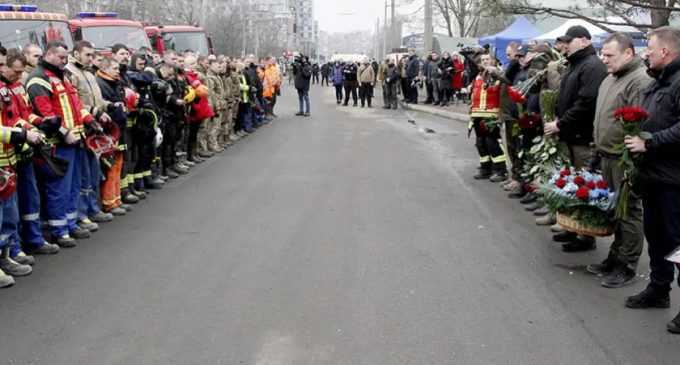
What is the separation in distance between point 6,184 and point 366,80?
23.6m

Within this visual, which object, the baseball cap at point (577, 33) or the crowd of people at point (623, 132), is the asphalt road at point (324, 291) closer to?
the crowd of people at point (623, 132)

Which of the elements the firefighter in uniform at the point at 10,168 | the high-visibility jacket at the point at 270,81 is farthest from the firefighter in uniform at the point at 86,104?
the high-visibility jacket at the point at 270,81

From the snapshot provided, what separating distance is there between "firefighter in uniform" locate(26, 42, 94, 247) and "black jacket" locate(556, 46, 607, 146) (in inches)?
192

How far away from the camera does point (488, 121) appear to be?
1114 centimetres

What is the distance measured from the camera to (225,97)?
1535 centimetres

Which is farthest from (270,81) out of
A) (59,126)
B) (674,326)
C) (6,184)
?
(674,326)

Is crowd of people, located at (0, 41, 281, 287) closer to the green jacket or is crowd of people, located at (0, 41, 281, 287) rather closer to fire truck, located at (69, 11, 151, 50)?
the green jacket

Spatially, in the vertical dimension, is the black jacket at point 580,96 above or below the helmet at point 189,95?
above

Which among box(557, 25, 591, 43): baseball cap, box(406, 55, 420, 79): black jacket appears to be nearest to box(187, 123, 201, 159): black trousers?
box(557, 25, 591, 43): baseball cap

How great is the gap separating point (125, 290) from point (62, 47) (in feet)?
9.02

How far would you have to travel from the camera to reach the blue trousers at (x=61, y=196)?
733cm

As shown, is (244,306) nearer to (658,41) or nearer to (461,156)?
(658,41)

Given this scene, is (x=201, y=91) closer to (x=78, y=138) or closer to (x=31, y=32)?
(x=31, y=32)

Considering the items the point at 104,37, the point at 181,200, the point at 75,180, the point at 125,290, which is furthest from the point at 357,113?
the point at 125,290
